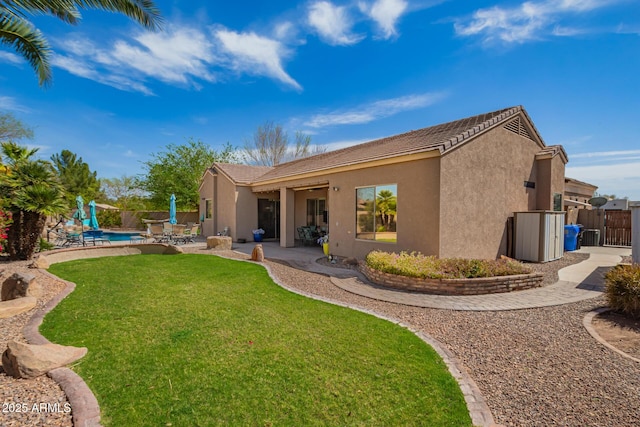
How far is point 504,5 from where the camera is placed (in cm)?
944

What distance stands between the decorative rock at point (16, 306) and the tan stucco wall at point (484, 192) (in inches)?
401

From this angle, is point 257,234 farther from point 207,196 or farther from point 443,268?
point 443,268

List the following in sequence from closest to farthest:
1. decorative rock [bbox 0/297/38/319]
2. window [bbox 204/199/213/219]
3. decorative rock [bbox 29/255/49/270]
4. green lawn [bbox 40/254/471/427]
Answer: green lawn [bbox 40/254/471/427] < decorative rock [bbox 0/297/38/319] < decorative rock [bbox 29/255/49/270] < window [bbox 204/199/213/219]

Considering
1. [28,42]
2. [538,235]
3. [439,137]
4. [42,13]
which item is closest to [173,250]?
[28,42]

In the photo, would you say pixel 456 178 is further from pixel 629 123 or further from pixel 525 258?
pixel 629 123

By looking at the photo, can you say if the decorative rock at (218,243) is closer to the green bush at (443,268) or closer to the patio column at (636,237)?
the green bush at (443,268)

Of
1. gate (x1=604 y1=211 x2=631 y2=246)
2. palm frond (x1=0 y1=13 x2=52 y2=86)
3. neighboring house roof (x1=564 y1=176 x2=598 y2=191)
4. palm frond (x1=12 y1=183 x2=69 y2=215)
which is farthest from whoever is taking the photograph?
neighboring house roof (x1=564 y1=176 x2=598 y2=191)

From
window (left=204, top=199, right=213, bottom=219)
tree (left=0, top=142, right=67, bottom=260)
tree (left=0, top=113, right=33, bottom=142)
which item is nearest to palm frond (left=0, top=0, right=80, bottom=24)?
tree (left=0, top=142, right=67, bottom=260)

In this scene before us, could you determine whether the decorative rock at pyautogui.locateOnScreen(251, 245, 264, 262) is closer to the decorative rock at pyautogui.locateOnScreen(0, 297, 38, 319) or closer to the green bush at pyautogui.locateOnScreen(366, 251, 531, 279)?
the green bush at pyautogui.locateOnScreen(366, 251, 531, 279)

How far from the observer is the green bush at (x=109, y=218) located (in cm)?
3222

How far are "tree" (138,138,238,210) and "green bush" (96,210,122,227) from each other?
3634 millimetres

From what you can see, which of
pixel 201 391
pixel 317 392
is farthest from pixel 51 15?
pixel 317 392

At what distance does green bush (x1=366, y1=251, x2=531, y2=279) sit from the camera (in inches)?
320

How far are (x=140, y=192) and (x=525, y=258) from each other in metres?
36.7
